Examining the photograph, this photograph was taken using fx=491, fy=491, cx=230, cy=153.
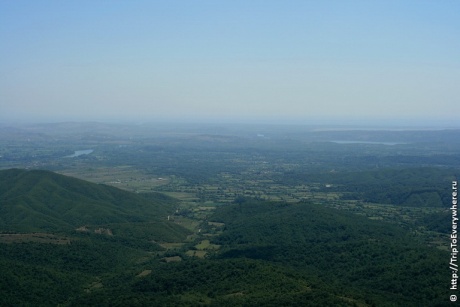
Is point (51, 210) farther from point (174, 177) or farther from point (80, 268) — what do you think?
point (174, 177)

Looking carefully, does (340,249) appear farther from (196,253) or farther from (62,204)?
(62,204)

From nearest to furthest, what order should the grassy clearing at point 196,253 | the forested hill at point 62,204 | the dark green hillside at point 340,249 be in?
the dark green hillside at point 340,249, the grassy clearing at point 196,253, the forested hill at point 62,204

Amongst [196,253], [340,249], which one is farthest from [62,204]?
[340,249]

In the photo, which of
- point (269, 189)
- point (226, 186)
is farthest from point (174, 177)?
point (269, 189)

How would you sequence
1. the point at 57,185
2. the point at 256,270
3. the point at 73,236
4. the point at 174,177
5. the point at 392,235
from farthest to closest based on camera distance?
the point at 174,177 → the point at 57,185 → the point at 392,235 → the point at 73,236 → the point at 256,270

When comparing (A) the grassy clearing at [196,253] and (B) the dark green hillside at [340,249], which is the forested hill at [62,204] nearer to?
(B) the dark green hillside at [340,249]

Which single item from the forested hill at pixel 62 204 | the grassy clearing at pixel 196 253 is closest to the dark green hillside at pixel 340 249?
the grassy clearing at pixel 196 253
